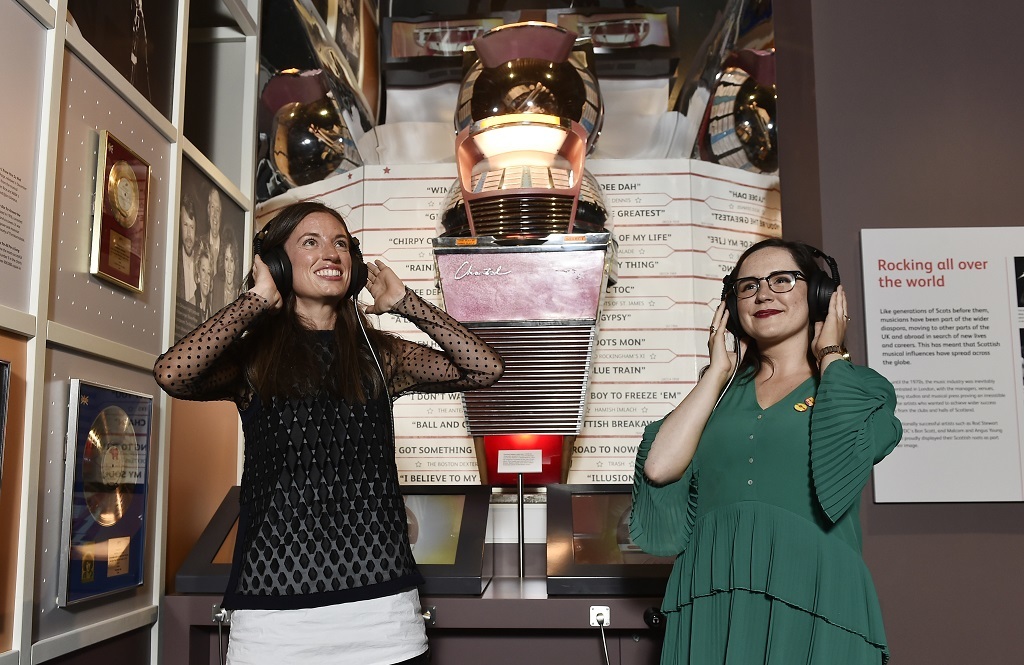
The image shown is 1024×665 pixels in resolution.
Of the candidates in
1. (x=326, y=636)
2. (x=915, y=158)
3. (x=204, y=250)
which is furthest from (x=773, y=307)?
(x=204, y=250)

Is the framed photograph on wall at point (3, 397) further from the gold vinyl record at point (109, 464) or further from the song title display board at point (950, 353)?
the song title display board at point (950, 353)

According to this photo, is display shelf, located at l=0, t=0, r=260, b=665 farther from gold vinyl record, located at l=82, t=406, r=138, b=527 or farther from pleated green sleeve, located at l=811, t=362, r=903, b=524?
pleated green sleeve, located at l=811, t=362, r=903, b=524

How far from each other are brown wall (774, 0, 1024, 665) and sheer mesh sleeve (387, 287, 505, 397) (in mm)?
1550

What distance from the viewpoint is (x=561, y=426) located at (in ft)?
10.3

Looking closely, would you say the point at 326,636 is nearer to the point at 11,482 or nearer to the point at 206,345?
the point at 206,345

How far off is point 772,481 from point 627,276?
1.83 m

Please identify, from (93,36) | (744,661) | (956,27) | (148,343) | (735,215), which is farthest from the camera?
(735,215)

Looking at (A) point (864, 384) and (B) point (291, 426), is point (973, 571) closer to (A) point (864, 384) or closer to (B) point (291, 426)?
(A) point (864, 384)

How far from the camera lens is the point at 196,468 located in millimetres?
3193

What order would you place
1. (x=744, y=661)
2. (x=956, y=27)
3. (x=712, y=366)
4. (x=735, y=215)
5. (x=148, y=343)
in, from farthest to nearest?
(x=735, y=215) < (x=956, y=27) < (x=148, y=343) < (x=712, y=366) < (x=744, y=661)

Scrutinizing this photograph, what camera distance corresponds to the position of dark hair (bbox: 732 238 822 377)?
2.07 meters

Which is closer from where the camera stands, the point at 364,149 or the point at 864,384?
the point at 864,384

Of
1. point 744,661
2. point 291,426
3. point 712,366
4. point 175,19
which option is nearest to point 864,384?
point 712,366

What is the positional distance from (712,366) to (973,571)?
5.00 ft
